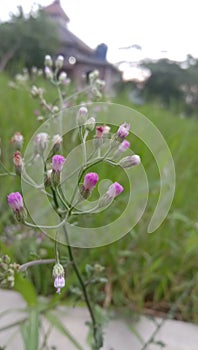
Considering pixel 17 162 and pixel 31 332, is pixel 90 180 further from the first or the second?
pixel 31 332

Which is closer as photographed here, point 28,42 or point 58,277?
point 58,277

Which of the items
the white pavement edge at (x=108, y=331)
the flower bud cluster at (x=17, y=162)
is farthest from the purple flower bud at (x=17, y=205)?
the white pavement edge at (x=108, y=331)

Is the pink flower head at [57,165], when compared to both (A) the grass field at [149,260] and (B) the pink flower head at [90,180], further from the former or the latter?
(A) the grass field at [149,260]

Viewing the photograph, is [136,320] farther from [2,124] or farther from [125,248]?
[2,124]

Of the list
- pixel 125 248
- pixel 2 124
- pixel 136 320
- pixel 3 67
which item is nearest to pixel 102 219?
pixel 125 248

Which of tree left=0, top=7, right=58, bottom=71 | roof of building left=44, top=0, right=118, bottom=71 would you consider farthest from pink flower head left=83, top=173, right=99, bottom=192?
tree left=0, top=7, right=58, bottom=71

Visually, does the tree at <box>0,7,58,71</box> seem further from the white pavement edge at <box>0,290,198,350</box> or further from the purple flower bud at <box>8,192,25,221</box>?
the purple flower bud at <box>8,192,25,221</box>

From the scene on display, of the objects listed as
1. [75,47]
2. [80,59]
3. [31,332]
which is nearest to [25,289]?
[31,332]

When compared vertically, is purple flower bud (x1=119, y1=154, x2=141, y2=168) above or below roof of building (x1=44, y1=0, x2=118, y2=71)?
below
